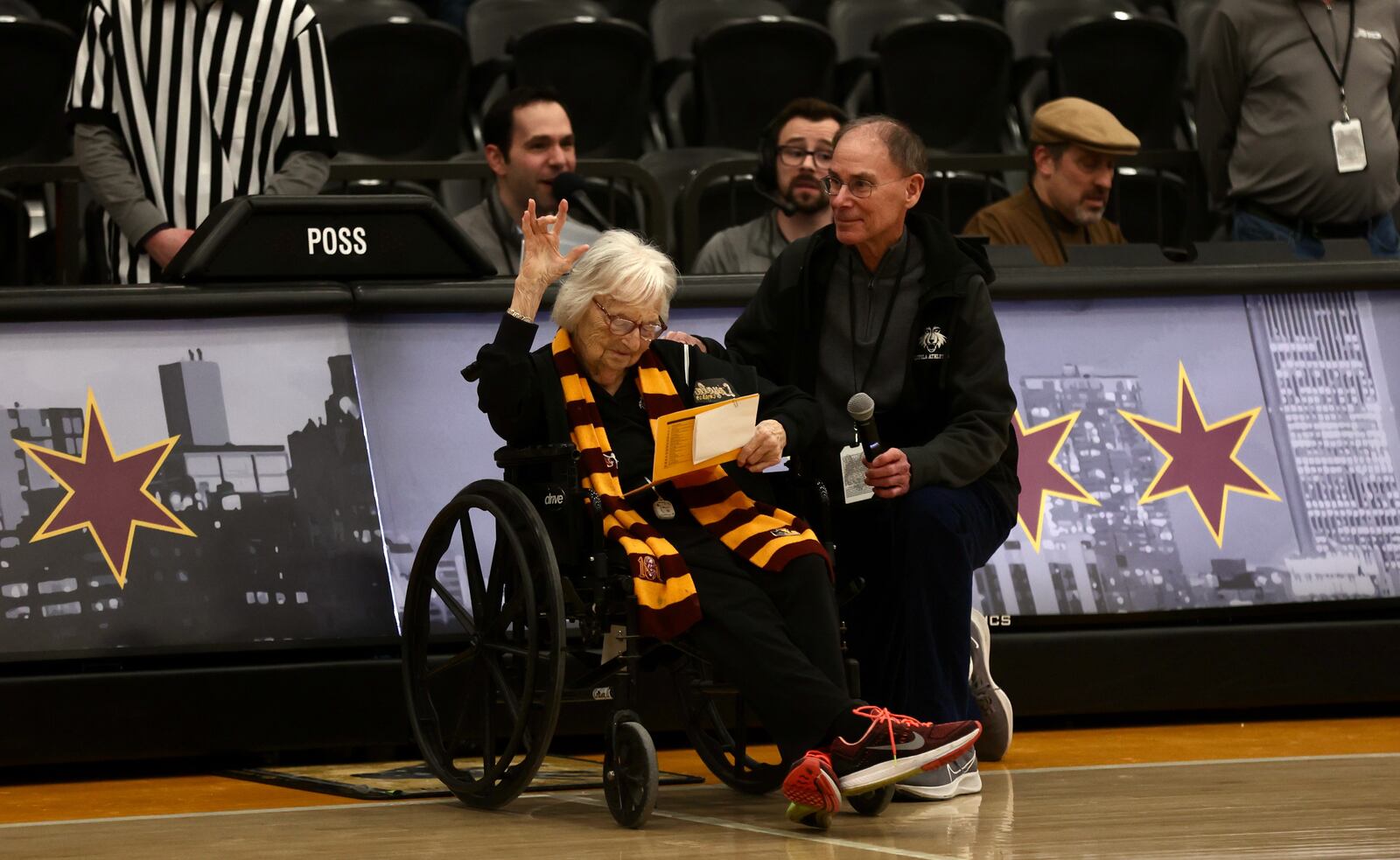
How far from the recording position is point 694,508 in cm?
397

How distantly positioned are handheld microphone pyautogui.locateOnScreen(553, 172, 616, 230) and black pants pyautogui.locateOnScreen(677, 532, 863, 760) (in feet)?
4.66

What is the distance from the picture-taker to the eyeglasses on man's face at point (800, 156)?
5781 millimetres

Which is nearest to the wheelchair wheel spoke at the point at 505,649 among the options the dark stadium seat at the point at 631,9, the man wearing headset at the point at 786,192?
the man wearing headset at the point at 786,192

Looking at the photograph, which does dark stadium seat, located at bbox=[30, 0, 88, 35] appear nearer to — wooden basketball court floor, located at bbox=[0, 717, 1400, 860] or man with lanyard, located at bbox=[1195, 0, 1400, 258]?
wooden basketball court floor, located at bbox=[0, 717, 1400, 860]

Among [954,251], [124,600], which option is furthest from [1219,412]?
[124,600]

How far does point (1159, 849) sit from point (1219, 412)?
2.15 metres

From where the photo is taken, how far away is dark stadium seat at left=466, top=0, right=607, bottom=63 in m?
7.80

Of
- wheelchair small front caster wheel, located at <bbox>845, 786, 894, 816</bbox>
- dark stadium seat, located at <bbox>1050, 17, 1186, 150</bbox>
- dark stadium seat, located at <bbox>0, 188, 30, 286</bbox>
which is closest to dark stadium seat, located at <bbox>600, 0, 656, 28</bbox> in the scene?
dark stadium seat, located at <bbox>1050, 17, 1186, 150</bbox>

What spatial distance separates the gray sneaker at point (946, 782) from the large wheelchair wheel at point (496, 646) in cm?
79

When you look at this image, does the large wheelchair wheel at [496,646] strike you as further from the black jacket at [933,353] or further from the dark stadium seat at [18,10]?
the dark stadium seat at [18,10]

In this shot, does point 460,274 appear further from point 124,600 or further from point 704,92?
point 704,92

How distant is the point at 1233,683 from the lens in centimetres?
512

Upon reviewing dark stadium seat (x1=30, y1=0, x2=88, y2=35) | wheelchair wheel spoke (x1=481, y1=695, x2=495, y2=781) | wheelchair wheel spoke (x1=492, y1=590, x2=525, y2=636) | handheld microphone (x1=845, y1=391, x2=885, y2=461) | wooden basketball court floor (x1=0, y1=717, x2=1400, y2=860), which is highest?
dark stadium seat (x1=30, y1=0, x2=88, y2=35)

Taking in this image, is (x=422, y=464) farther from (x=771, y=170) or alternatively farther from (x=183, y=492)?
(x=771, y=170)
